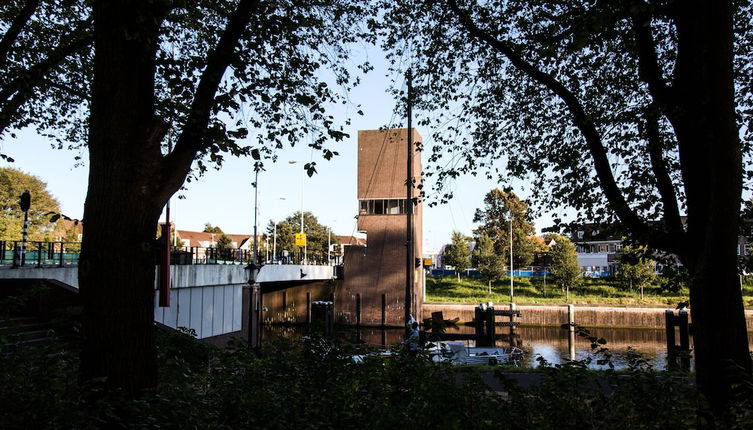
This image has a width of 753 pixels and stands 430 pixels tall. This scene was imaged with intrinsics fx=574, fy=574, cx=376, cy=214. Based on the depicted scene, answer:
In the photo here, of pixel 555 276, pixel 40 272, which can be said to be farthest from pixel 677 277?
pixel 555 276

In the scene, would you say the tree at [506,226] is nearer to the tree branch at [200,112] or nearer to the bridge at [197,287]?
the bridge at [197,287]

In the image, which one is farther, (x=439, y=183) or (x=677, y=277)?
(x=439, y=183)

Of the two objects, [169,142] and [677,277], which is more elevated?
[169,142]

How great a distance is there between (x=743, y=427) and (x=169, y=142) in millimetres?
8415

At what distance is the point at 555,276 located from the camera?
48.4 m

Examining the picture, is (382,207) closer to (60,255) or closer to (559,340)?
(559,340)

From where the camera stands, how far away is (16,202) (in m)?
42.9

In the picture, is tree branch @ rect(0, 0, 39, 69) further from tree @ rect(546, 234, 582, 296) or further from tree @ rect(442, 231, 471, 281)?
tree @ rect(442, 231, 471, 281)

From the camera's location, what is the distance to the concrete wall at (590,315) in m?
39.2

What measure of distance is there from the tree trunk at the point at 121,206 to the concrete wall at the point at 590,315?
37.2m

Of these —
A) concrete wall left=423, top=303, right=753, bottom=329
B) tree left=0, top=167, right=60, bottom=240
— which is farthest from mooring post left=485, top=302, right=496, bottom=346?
tree left=0, top=167, right=60, bottom=240

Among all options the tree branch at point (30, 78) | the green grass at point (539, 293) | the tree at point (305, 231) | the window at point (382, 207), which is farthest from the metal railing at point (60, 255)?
the tree at point (305, 231)

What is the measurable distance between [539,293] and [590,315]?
35.1 feet

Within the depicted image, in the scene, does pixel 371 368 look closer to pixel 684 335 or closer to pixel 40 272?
pixel 40 272
